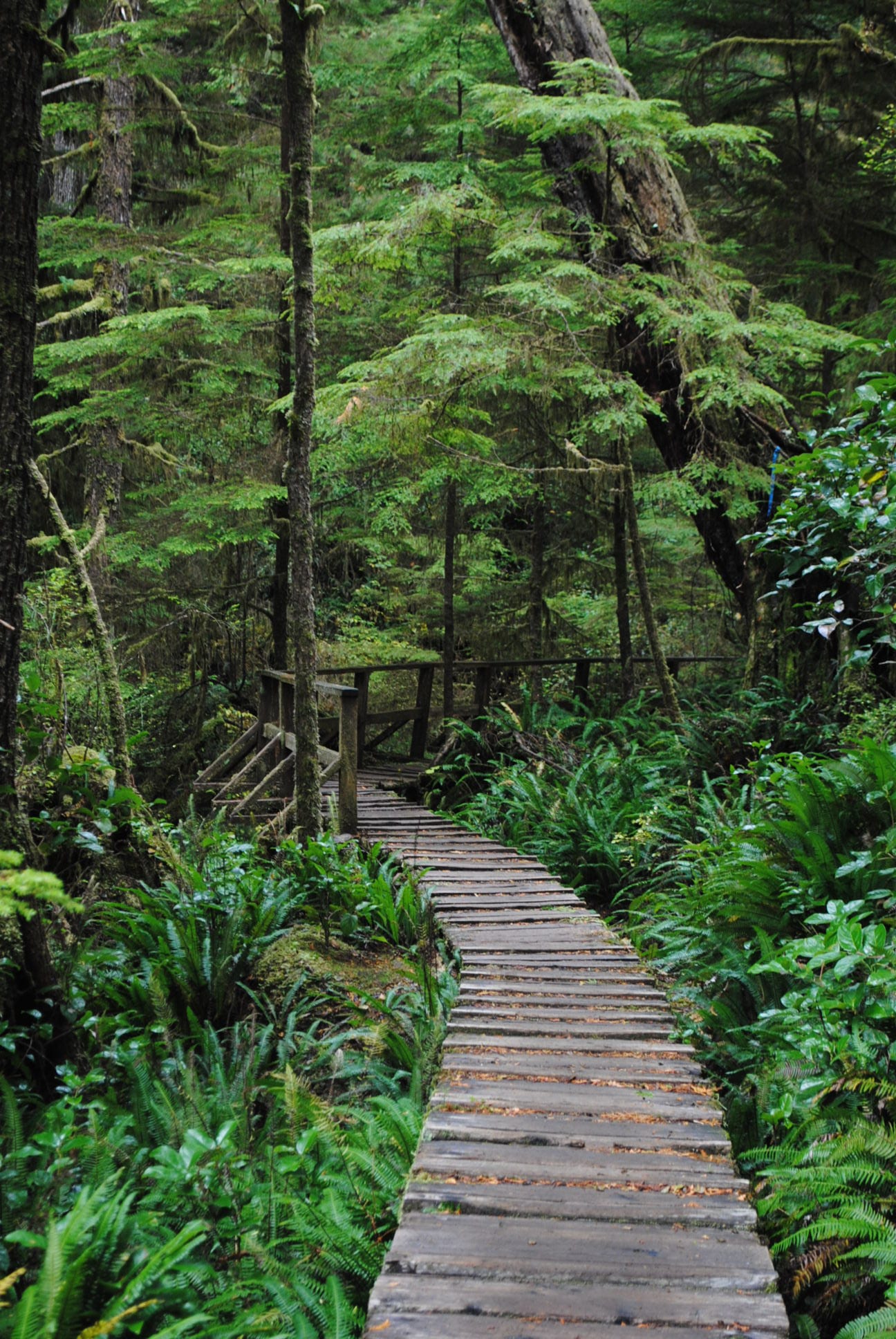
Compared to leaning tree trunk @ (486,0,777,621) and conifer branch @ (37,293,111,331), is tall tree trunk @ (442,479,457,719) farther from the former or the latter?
conifer branch @ (37,293,111,331)

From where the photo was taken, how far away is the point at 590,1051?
13.7 ft

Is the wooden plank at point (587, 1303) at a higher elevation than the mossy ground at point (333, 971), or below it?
higher

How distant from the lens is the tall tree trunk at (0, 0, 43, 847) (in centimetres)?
425

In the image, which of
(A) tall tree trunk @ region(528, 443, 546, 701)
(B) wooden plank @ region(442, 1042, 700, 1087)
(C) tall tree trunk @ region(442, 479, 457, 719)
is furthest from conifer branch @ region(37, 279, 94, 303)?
(B) wooden plank @ region(442, 1042, 700, 1087)

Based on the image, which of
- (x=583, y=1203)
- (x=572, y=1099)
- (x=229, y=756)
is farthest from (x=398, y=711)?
(x=583, y=1203)

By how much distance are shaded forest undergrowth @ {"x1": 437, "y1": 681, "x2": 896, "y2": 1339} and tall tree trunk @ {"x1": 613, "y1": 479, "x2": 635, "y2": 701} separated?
153 centimetres

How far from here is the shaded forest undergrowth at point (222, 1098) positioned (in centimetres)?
277

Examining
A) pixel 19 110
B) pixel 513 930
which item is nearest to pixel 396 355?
pixel 19 110

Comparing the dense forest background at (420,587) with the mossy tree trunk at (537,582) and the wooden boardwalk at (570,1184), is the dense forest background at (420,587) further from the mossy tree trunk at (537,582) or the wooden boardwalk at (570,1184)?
the wooden boardwalk at (570,1184)

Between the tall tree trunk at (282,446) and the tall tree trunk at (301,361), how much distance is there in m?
3.38

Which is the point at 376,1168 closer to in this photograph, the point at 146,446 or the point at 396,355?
the point at 396,355

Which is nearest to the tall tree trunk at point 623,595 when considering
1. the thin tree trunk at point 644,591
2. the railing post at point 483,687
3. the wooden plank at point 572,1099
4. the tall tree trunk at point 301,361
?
the thin tree trunk at point 644,591

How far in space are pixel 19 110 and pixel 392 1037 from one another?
4.77m

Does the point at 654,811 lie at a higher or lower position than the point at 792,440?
lower
